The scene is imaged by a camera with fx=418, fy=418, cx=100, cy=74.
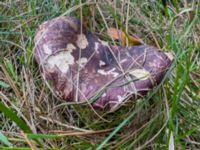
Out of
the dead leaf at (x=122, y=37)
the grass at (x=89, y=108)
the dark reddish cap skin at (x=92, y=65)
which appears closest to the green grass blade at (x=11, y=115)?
the grass at (x=89, y=108)

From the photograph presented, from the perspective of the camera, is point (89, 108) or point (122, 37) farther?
point (122, 37)

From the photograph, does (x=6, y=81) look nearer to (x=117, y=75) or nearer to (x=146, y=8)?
(x=117, y=75)

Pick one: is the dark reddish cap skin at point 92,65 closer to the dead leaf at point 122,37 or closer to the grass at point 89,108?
the grass at point 89,108

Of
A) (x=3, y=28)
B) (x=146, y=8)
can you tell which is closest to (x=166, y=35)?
(x=146, y=8)

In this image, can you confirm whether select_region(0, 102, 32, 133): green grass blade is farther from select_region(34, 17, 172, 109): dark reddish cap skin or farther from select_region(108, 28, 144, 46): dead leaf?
select_region(108, 28, 144, 46): dead leaf

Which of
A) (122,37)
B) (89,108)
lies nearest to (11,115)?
(89,108)

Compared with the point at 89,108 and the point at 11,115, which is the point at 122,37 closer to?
the point at 89,108
